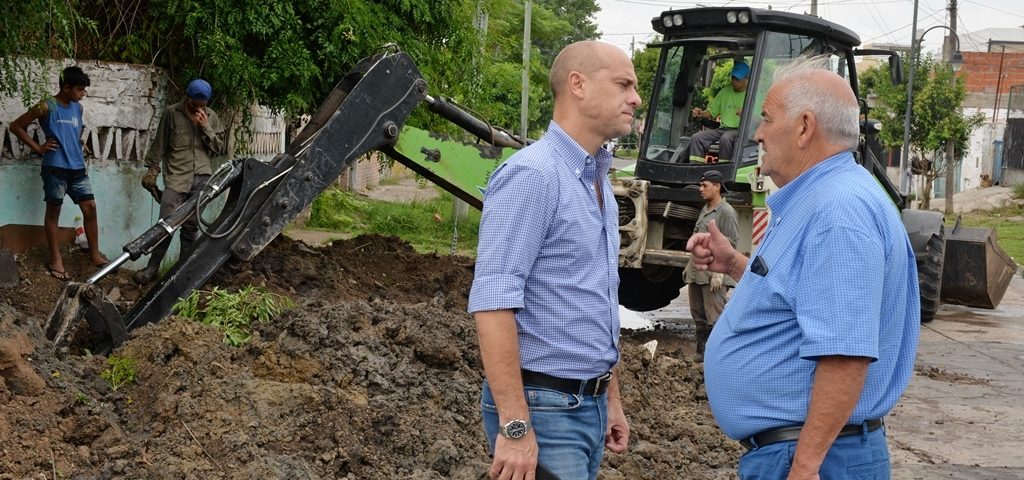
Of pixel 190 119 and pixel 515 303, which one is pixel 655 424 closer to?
pixel 515 303

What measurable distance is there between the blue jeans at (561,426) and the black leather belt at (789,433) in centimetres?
50

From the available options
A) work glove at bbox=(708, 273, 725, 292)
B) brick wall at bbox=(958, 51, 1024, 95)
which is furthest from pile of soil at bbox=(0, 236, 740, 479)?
brick wall at bbox=(958, 51, 1024, 95)

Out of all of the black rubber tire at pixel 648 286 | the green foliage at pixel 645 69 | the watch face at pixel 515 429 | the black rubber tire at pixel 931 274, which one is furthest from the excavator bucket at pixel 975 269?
the green foliage at pixel 645 69

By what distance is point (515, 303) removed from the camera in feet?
10.6

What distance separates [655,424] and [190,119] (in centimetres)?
519

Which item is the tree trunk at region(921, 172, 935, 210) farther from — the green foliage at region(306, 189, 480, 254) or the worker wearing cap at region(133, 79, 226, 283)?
the worker wearing cap at region(133, 79, 226, 283)

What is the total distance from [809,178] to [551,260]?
30.5 inches

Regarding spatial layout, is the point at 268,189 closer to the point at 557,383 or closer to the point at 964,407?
the point at 557,383

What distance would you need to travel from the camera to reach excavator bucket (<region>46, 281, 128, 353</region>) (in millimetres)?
6875

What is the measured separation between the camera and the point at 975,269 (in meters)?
14.0

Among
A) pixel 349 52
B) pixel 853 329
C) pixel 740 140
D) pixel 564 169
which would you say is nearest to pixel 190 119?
pixel 349 52

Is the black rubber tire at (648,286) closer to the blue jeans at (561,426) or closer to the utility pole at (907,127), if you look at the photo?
the blue jeans at (561,426)

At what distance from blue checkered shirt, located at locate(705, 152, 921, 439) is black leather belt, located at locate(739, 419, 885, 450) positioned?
2 cm

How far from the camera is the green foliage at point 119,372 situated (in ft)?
21.1
